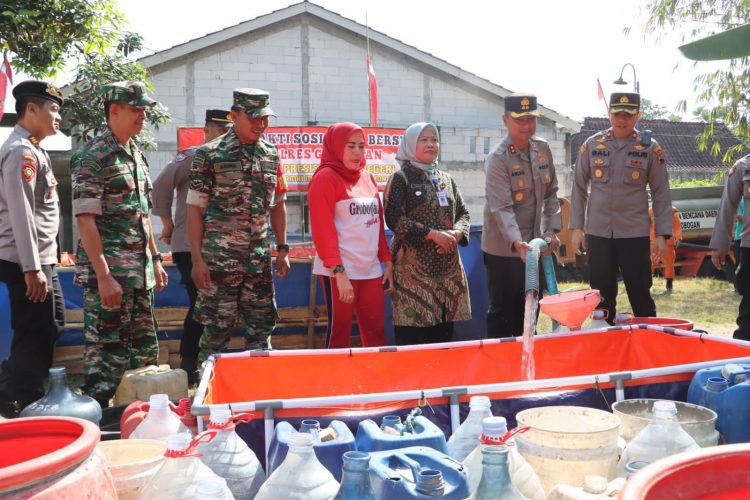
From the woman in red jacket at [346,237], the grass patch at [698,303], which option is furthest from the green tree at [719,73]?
the woman in red jacket at [346,237]

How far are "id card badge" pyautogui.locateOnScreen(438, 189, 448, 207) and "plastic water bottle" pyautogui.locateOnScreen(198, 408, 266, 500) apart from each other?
8.87 feet

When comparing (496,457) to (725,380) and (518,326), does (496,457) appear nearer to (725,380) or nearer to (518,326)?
(725,380)

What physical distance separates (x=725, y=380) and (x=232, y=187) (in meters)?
2.73

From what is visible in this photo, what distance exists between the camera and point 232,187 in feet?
13.2

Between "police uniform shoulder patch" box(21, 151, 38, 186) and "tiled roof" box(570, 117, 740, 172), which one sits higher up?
"tiled roof" box(570, 117, 740, 172)

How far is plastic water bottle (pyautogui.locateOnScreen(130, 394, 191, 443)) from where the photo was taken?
6.96 feet

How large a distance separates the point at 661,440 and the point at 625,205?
10.2 feet

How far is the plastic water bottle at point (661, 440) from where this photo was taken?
6.18 feet

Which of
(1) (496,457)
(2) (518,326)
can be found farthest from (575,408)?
(2) (518,326)

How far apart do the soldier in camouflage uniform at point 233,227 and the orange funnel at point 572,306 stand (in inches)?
64.7

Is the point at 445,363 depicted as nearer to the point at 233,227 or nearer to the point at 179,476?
the point at 233,227

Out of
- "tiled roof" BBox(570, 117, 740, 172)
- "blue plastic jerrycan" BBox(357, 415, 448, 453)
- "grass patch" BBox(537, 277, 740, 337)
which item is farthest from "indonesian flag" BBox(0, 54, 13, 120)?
"tiled roof" BBox(570, 117, 740, 172)

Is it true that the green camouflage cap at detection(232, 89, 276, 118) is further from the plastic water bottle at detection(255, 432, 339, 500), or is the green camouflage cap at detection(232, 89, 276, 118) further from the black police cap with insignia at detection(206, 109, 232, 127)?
the plastic water bottle at detection(255, 432, 339, 500)

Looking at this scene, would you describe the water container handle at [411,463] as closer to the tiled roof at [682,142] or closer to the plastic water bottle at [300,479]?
the plastic water bottle at [300,479]
